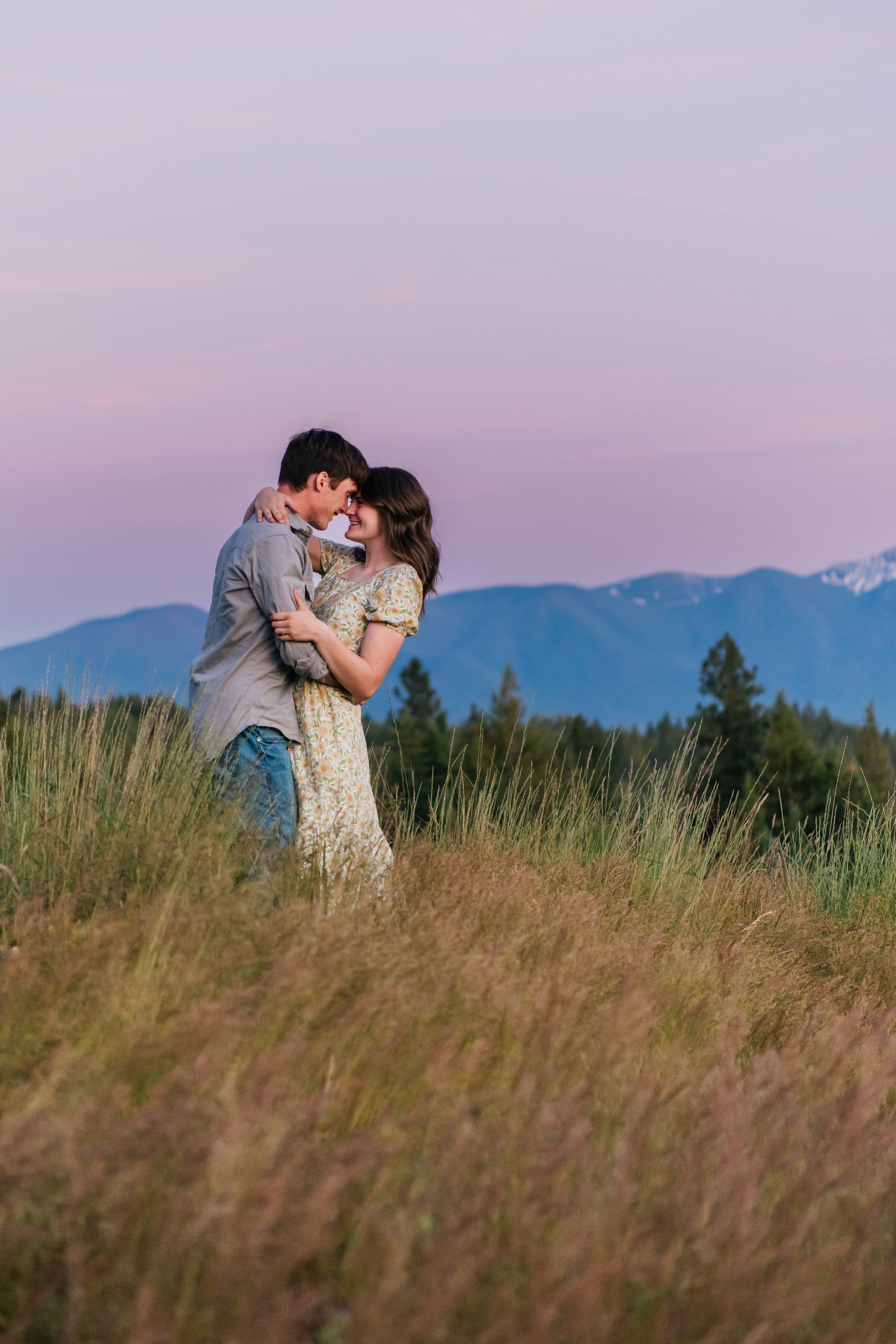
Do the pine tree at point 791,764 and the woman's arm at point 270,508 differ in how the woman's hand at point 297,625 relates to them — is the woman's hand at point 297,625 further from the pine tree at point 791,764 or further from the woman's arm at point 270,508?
the pine tree at point 791,764

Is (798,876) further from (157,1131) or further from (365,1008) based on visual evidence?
(157,1131)

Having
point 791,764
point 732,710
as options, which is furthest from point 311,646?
point 732,710

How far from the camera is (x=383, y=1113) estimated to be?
2.81 meters

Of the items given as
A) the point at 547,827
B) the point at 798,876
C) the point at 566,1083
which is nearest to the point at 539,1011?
the point at 566,1083

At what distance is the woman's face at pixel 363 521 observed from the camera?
496 cm

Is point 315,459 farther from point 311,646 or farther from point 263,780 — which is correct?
point 263,780

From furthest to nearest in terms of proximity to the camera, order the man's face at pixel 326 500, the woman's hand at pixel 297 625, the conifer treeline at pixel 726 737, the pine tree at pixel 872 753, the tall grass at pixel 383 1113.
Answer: the conifer treeline at pixel 726 737
the pine tree at pixel 872 753
the man's face at pixel 326 500
the woman's hand at pixel 297 625
the tall grass at pixel 383 1113

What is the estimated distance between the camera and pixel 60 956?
3.12 m

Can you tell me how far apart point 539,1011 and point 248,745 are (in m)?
1.68

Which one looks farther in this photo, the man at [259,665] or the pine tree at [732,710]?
the pine tree at [732,710]

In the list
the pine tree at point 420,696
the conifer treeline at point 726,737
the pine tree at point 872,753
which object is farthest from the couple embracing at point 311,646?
the pine tree at point 420,696

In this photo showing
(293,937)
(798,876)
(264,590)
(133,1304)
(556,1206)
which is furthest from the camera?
(798,876)

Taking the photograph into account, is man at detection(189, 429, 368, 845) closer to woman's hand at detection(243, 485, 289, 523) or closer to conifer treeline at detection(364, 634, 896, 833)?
woman's hand at detection(243, 485, 289, 523)

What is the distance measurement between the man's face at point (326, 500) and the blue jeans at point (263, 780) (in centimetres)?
85
